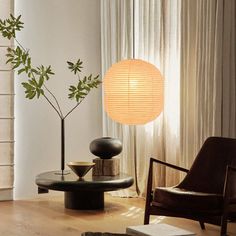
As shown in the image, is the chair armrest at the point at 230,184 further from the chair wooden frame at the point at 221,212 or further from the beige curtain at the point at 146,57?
the beige curtain at the point at 146,57

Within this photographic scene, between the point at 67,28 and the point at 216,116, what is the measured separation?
2.18 meters

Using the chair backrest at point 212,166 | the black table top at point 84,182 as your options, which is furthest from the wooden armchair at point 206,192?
the black table top at point 84,182

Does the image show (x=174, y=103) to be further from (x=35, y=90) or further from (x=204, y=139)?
(x=35, y=90)

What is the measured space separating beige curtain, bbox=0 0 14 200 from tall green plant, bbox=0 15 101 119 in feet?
0.29

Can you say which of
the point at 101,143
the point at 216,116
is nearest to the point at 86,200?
the point at 101,143

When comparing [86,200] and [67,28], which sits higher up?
[67,28]

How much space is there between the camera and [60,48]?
6641mm

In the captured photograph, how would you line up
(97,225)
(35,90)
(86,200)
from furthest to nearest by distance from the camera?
→ (35,90) → (86,200) → (97,225)

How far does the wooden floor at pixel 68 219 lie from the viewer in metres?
4.90

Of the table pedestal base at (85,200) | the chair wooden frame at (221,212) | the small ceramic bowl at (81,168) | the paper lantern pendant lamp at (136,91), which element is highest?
the paper lantern pendant lamp at (136,91)

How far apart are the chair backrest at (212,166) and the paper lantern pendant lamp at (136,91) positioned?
3.52 feet

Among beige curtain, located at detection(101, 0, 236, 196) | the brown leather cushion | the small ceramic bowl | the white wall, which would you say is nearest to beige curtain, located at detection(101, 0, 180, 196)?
beige curtain, located at detection(101, 0, 236, 196)

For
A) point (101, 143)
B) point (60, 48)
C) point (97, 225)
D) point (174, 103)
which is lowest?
point (97, 225)

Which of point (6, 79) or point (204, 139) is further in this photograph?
point (6, 79)
